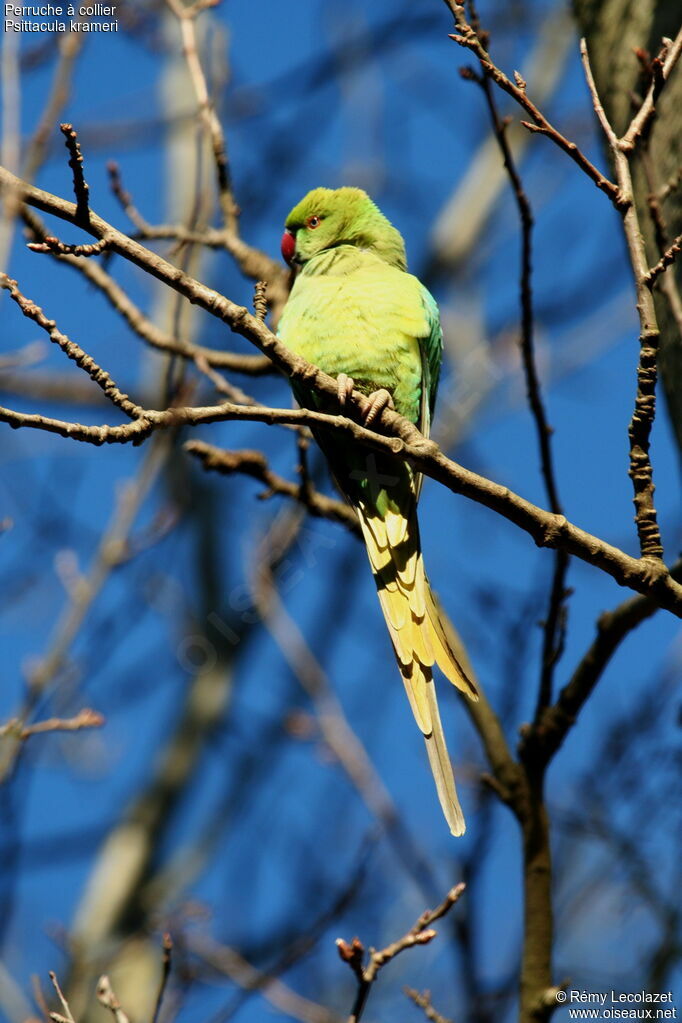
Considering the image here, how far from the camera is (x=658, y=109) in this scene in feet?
9.42

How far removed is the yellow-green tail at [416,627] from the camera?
8.07 ft

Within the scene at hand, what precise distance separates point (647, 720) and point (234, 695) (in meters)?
2.95

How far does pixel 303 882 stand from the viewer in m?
5.49

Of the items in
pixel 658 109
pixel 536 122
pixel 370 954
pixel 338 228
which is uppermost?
pixel 338 228

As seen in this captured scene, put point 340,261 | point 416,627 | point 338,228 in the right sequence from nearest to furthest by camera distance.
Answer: point 416,627 → point 340,261 → point 338,228

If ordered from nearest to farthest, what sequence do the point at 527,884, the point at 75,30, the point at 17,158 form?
1. the point at 527,884
2. the point at 17,158
3. the point at 75,30

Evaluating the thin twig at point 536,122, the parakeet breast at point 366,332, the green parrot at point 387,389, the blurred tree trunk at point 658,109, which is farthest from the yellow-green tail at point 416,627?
the thin twig at point 536,122

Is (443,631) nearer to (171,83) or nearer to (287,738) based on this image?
(287,738)

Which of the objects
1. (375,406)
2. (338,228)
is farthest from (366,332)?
(338,228)

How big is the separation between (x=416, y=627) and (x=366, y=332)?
3.12 ft

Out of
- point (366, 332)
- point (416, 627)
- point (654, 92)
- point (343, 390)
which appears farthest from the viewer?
point (366, 332)

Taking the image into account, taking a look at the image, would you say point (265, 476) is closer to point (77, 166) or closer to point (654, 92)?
point (77, 166)

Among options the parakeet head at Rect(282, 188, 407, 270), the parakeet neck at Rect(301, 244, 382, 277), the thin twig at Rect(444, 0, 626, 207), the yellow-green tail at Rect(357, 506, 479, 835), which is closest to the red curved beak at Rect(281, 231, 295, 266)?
the parakeet head at Rect(282, 188, 407, 270)

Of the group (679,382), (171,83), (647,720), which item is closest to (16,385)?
(171,83)
